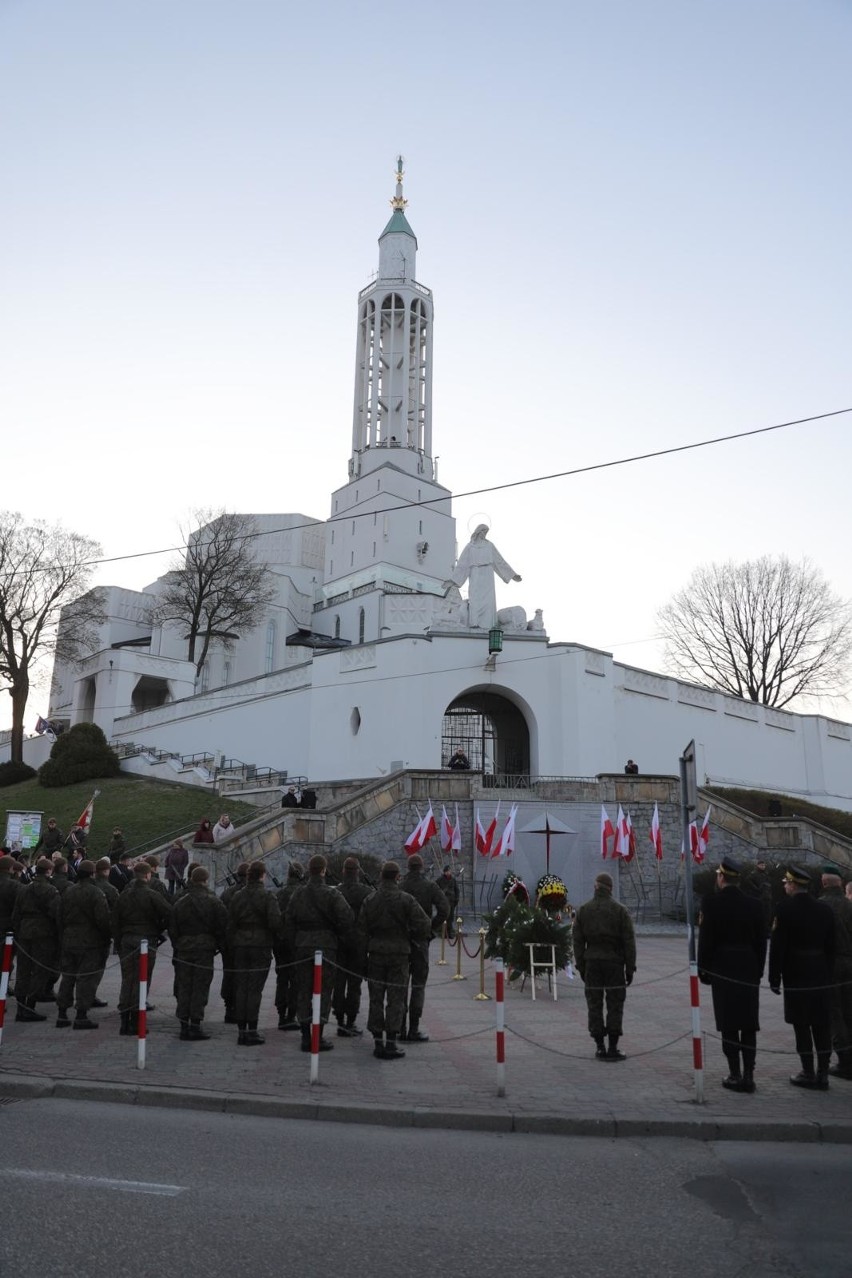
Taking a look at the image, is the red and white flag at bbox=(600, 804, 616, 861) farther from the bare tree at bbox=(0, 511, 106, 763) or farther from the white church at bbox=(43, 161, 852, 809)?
the bare tree at bbox=(0, 511, 106, 763)

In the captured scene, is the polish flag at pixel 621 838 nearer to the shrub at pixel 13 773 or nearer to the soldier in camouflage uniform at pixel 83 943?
the soldier in camouflage uniform at pixel 83 943

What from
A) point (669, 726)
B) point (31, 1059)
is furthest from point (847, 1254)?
point (669, 726)

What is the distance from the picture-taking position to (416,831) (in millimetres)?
24938

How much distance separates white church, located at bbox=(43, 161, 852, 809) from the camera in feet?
116

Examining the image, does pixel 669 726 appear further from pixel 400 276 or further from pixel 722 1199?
pixel 400 276

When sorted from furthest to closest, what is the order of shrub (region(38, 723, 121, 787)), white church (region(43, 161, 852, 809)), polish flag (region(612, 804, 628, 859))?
shrub (region(38, 723, 121, 787)), white church (region(43, 161, 852, 809)), polish flag (region(612, 804, 628, 859))

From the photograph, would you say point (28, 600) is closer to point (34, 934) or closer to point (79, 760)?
point (79, 760)

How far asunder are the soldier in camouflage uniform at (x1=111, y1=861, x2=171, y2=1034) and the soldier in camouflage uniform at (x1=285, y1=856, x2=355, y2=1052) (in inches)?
66.4

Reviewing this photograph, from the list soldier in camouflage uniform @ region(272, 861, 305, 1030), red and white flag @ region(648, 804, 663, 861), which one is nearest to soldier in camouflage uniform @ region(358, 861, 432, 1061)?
soldier in camouflage uniform @ region(272, 861, 305, 1030)

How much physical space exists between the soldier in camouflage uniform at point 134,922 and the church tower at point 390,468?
4821cm

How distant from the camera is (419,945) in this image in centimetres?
1052

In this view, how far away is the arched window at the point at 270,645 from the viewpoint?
2454 inches

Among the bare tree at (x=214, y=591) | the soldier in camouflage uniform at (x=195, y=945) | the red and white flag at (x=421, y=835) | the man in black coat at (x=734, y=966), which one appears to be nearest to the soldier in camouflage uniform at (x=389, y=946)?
the soldier in camouflage uniform at (x=195, y=945)

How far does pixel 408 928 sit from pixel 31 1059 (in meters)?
3.75
